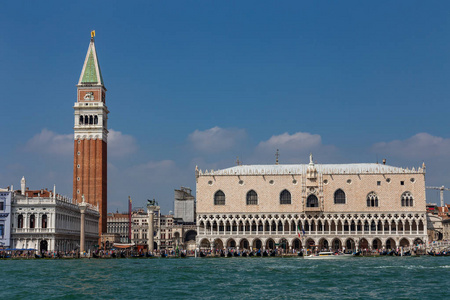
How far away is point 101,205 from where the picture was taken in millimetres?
106375

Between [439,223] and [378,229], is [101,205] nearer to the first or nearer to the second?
[378,229]

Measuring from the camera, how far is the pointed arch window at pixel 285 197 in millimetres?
90125

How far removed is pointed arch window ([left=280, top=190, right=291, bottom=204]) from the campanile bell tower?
30344 millimetres

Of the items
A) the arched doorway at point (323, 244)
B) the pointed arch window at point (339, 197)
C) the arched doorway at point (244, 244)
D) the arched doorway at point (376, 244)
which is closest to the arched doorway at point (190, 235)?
the arched doorway at point (244, 244)

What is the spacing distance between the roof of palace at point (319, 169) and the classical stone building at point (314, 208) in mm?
133

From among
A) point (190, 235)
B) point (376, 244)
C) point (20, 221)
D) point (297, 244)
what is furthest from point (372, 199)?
point (190, 235)

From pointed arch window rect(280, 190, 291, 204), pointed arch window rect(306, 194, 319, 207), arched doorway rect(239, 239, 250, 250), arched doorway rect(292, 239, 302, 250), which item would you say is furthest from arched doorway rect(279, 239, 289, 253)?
pointed arch window rect(306, 194, 319, 207)

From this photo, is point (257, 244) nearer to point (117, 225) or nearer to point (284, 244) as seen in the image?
point (284, 244)

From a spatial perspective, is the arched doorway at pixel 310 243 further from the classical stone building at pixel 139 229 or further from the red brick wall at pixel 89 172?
the classical stone building at pixel 139 229

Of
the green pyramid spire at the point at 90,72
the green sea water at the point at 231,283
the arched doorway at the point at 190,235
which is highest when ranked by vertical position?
the green pyramid spire at the point at 90,72

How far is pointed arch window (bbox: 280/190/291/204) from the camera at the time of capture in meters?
90.1

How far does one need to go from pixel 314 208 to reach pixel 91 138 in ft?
125

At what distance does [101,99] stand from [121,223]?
212ft

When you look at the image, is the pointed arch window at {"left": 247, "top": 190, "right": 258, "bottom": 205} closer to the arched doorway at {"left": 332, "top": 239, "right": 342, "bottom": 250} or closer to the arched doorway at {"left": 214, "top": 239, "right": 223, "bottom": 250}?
the arched doorway at {"left": 214, "top": 239, "right": 223, "bottom": 250}
